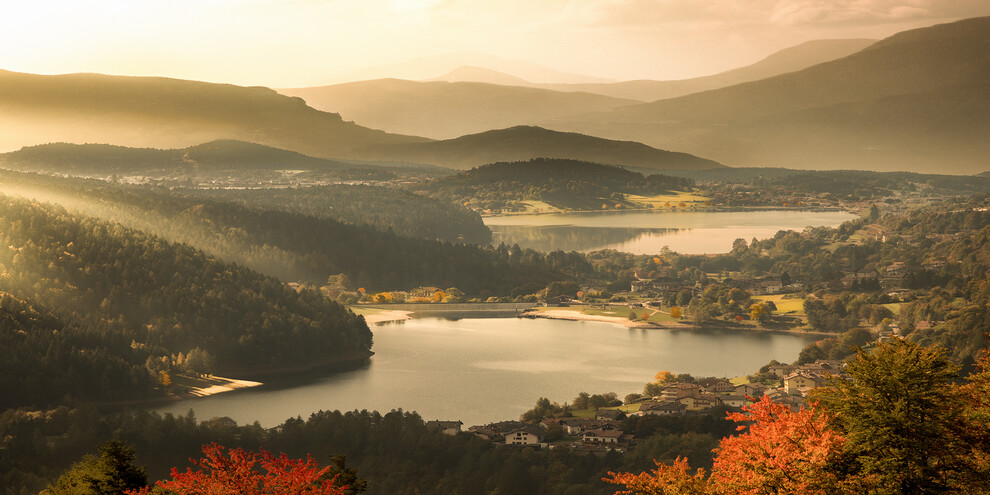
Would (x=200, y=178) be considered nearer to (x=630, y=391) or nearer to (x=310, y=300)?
(x=310, y=300)

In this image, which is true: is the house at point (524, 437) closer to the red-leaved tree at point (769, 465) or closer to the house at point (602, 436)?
the house at point (602, 436)

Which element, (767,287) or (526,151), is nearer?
(767,287)

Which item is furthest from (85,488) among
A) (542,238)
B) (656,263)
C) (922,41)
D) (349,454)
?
(922,41)

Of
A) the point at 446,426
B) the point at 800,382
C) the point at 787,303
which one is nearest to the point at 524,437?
the point at 446,426

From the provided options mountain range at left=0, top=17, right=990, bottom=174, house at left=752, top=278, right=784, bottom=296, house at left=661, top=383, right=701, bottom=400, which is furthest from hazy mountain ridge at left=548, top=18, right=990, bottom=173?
house at left=661, top=383, right=701, bottom=400

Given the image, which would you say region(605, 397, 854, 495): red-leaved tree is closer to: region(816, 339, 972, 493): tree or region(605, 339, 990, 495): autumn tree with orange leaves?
region(605, 339, 990, 495): autumn tree with orange leaves

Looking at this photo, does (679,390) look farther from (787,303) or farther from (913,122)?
(913,122)

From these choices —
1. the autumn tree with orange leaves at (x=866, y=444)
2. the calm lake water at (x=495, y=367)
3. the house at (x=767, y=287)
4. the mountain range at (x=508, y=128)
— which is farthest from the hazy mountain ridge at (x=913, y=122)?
the autumn tree with orange leaves at (x=866, y=444)
